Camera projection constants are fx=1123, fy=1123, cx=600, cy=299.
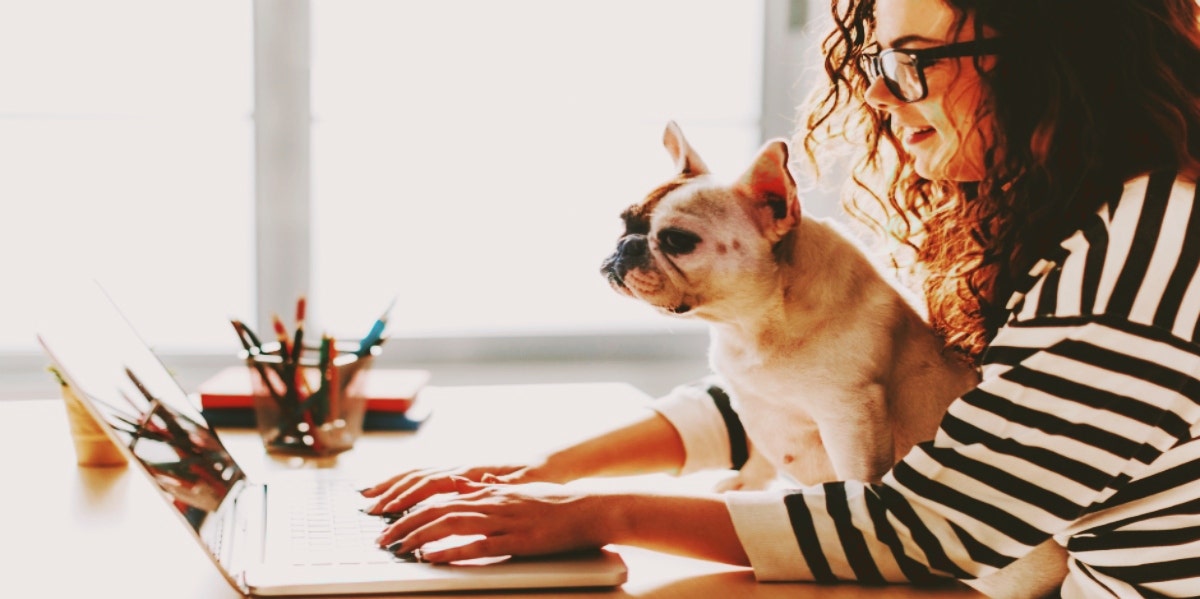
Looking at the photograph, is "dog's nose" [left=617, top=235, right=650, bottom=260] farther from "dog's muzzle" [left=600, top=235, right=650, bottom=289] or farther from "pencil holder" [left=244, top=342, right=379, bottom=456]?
"pencil holder" [left=244, top=342, right=379, bottom=456]

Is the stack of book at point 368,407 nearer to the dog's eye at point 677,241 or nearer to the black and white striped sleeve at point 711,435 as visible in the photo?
the black and white striped sleeve at point 711,435

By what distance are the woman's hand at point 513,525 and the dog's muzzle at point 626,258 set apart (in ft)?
0.77

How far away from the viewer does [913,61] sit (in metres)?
0.93

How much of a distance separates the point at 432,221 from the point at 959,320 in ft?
5.35

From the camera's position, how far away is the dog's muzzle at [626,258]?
1.06 m

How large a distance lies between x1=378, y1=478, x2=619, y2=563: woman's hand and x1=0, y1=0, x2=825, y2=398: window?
4.97ft

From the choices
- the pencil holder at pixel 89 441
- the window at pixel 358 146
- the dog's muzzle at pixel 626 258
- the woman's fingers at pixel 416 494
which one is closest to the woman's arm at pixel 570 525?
the woman's fingers at pixel 416 494

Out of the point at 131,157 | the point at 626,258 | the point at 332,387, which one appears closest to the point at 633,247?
the point at 626,258

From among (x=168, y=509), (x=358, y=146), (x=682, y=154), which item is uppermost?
(x=358, y=146)

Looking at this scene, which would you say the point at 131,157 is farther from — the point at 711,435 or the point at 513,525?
the point at 513,525

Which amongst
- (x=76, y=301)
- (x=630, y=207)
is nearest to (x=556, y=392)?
(x=630, y=207)

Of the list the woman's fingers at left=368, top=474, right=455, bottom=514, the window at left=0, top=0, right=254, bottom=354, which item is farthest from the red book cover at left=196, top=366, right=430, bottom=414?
the window at left=0, top=0, right=254, bottom=354

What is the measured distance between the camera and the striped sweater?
773 mm

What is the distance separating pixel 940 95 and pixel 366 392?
2.79 ft
